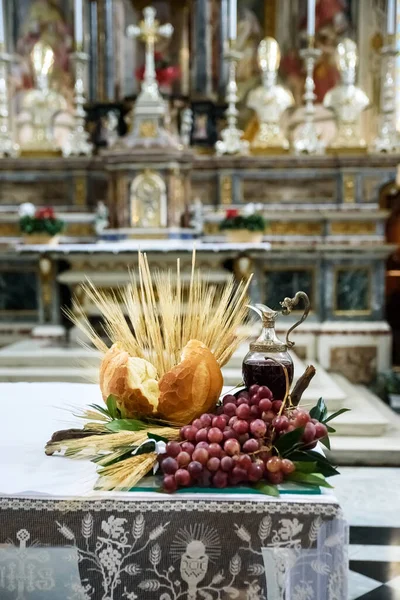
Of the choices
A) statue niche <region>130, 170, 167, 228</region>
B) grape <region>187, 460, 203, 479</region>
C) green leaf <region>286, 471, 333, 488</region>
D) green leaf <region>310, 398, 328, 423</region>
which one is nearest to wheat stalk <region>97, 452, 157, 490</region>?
grape <region>187, 460, 203, 479</region>

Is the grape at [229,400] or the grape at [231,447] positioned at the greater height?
the grape at [229,400]

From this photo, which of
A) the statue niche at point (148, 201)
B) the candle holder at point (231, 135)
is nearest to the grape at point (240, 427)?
the statue niche at point (148, 201)

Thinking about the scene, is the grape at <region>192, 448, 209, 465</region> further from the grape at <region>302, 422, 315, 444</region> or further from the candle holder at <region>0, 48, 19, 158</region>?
the candle holder at <region>0, 48, 19, 158</region>

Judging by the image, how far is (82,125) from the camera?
6.91 m

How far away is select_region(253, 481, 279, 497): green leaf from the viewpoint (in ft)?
5.25

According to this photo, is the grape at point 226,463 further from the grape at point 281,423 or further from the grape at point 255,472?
the grape at point 281,423

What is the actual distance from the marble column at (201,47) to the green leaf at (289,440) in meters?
5.79

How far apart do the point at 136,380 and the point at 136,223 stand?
15.6 ft

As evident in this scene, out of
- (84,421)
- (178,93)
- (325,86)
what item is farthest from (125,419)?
(325,86)

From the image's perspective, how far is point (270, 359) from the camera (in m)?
1.89

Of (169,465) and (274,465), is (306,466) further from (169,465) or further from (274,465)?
(169,465)

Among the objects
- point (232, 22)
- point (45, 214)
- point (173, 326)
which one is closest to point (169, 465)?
point (173, 326)

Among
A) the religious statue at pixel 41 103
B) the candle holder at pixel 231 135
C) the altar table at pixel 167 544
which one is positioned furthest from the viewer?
the religious statue at pixel 41 103

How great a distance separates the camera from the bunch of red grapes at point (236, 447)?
1636mm
